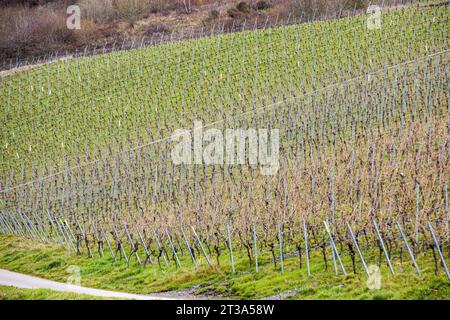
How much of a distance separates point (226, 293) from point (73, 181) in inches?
859

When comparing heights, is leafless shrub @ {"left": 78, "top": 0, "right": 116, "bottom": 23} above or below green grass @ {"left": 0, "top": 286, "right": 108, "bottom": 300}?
above

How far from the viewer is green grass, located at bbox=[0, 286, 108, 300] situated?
23297 mm

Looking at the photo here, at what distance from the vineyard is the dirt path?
2884 millimetres

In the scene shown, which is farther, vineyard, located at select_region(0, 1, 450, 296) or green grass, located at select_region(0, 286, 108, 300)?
vineyard, located at select_region(0, 1, 450, 296)

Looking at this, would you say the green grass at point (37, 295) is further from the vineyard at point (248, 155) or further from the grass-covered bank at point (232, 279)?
the vineyard at point (248, 155)

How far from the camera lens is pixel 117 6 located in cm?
10544

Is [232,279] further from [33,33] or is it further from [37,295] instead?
[33,33]

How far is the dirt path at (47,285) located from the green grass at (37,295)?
2.87ft

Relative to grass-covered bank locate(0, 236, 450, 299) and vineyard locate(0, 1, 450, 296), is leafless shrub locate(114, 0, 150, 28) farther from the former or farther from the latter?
grass-covered bank locate(0, 236, 450, 299)

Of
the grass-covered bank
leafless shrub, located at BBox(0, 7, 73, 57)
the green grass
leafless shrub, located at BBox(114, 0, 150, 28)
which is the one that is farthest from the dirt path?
leafless shrub, located at BBox(114, 0, 150, 28)

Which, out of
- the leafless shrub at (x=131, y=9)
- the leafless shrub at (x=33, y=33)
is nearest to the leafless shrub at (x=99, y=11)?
the leafless shrub at (x=131, y=9)

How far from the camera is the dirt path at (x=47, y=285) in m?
24.2
